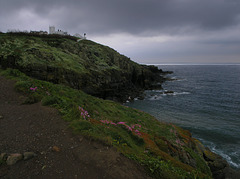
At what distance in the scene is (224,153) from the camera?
18.6m

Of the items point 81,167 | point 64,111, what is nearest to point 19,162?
point 81,167

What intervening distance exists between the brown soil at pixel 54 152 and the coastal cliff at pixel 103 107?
1.48ft

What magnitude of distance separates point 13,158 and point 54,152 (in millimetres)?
1242

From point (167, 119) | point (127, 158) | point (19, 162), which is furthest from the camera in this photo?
point (167, 119)

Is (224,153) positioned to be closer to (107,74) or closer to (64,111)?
(64,111)

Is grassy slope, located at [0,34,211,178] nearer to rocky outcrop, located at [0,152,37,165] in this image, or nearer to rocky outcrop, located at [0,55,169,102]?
rocky outcrop, located at [0,55,169,102]

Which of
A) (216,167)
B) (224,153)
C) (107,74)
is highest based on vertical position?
(107,74)

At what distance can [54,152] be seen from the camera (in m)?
5.06

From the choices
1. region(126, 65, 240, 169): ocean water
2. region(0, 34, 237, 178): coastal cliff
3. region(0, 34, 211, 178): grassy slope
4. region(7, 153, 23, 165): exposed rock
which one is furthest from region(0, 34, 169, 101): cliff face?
region(7, 153, 23, 165): exposed rock

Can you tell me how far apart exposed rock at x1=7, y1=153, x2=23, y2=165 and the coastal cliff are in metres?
0.15

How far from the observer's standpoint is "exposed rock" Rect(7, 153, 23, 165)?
425cm

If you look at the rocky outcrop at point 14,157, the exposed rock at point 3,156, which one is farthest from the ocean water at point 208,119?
the exposed rock at point 3,156

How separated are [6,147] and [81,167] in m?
3.02

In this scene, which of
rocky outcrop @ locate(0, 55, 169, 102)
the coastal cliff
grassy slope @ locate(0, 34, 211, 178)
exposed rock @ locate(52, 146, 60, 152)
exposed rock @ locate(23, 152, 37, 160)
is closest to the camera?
exposed rock @ locate(23, 152, 37, 160)
